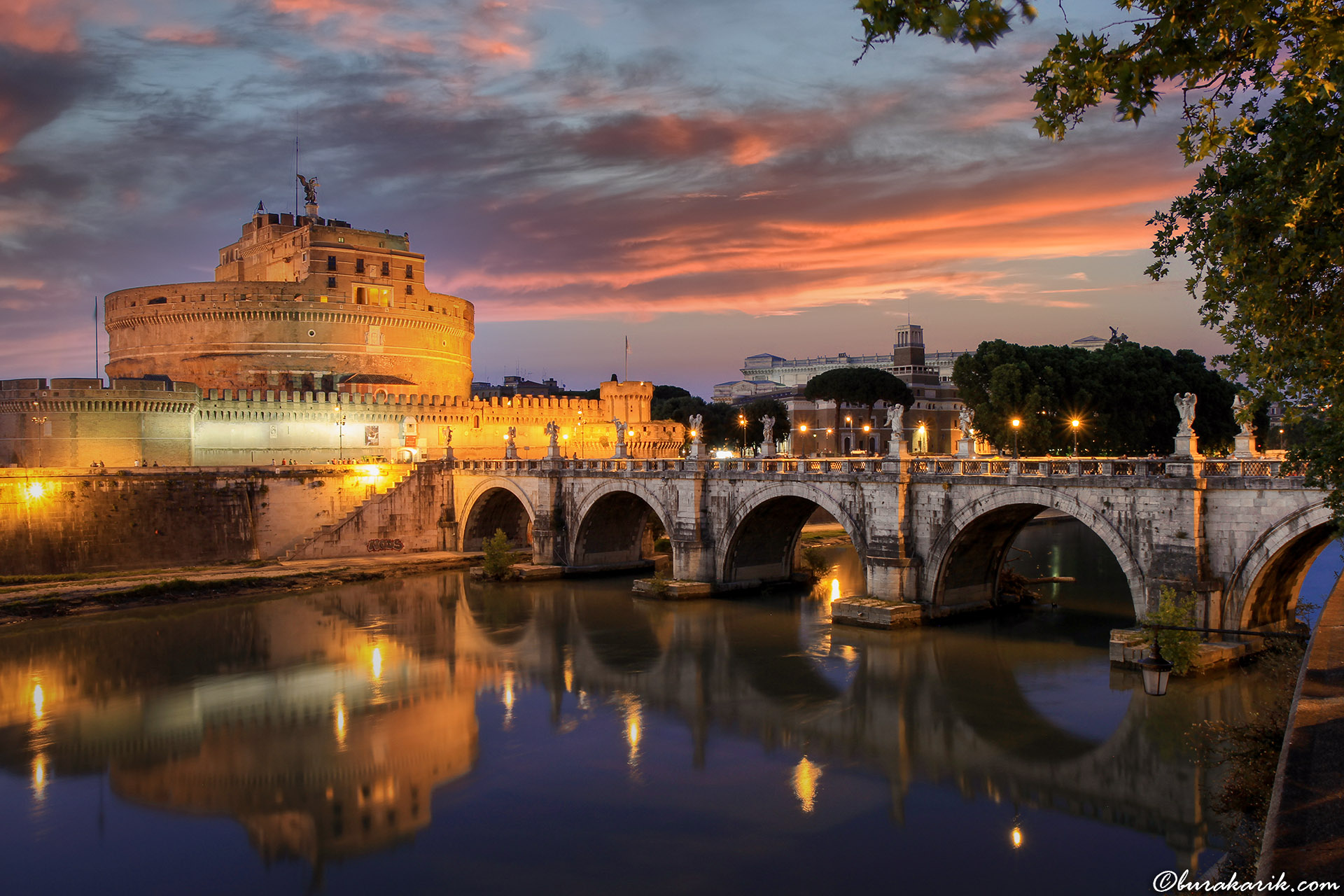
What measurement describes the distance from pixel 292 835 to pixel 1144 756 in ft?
48.1

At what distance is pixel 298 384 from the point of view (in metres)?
63.4

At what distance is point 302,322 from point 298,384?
158 inches

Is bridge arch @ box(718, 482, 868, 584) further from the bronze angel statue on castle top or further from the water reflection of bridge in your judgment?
the bronze angel statue on castle top

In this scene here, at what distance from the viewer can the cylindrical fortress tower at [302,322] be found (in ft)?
208

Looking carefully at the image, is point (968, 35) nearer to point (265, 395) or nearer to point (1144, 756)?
point (1144, 756)

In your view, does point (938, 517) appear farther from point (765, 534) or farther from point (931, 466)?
point (765, 534)

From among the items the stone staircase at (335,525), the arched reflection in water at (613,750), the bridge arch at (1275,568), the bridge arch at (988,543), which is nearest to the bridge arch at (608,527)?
the arched reflection in water at (613,750)

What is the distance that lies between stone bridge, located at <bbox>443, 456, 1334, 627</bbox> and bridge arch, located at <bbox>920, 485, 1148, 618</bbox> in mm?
42

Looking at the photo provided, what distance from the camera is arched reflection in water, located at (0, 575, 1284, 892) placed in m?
15.4

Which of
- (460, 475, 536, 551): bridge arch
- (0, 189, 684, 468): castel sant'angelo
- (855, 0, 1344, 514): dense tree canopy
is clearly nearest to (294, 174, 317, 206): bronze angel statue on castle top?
(0, 189, 684, 468): castel sant'angelo

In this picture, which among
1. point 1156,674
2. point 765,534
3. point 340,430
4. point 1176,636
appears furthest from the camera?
point 340,430

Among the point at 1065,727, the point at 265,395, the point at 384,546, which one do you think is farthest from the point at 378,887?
the point at 265,395

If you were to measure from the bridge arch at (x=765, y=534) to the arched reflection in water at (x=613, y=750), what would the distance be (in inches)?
157

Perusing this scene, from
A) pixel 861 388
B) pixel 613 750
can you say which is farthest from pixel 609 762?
pixel 861 388
